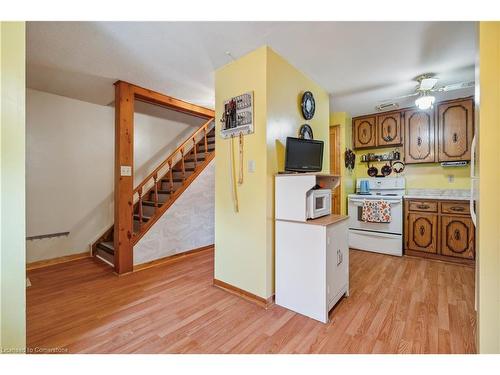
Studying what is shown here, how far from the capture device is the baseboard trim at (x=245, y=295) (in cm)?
196

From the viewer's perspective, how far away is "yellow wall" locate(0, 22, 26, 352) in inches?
42.7

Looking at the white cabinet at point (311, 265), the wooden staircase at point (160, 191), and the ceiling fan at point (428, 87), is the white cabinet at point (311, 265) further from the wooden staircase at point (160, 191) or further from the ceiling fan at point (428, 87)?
the wooden staircase at point (160, 191)

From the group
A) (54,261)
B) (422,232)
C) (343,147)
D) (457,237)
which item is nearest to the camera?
(457,237)

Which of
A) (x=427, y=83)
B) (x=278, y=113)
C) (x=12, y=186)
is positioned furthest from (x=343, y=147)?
(x=12, y=186)

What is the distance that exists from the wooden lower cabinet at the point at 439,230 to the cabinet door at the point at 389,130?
105 centimetres

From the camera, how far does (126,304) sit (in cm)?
200

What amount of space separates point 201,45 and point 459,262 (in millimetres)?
4058

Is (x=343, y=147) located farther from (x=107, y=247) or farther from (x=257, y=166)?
(x=107, y=247)

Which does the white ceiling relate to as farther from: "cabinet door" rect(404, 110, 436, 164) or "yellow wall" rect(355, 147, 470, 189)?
"yellow wall" rect(355, 147, 470, 189)

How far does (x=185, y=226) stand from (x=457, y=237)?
3785 millimetres

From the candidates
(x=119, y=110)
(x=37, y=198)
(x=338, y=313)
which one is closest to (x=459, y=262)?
(x=338, y=313)

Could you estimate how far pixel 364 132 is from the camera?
4012mm

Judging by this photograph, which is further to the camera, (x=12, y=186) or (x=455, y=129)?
(x=455, y=129)
